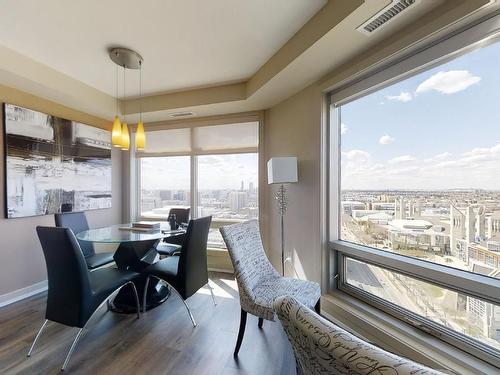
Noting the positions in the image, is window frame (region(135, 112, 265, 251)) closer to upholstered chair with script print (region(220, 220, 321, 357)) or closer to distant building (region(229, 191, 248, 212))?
distant building (region(229, 191, 248, 212))

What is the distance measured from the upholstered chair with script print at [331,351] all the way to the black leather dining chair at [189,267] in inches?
64.0

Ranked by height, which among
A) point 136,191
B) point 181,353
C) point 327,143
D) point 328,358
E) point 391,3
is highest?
point 391,3

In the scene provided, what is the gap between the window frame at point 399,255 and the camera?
142 centimetres

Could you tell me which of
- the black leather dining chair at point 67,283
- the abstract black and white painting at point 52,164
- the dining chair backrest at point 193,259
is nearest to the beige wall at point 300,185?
the dining chair backrest at point 193,259

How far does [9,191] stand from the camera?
2.71 metres

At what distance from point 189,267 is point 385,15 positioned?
2.51 metres

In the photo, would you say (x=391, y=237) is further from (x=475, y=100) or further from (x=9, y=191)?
(x=9, y=191)

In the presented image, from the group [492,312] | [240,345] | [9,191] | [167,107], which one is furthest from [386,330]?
[9,191]

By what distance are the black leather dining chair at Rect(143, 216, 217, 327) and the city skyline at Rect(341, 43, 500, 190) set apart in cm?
162

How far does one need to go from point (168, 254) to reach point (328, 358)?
2.73 metres

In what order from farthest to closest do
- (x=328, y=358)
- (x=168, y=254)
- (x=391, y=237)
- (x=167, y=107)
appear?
(x=167, y=107) → (x=168, y=254) → (x=391, y=237) → (x=328, y=358)

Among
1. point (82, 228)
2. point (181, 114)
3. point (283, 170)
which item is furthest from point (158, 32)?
point (82, 228)

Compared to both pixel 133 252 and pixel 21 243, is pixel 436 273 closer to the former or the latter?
pixel 133 252

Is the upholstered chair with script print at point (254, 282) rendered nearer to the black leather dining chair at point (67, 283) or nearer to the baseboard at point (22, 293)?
the black leather dining chair at point (67, 283)
